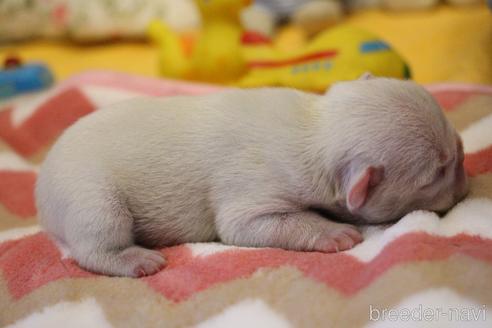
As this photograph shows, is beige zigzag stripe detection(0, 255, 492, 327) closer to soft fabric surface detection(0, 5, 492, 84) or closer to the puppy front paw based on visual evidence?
the puppy front paw

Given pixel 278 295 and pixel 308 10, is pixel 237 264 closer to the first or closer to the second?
pixel 278 295

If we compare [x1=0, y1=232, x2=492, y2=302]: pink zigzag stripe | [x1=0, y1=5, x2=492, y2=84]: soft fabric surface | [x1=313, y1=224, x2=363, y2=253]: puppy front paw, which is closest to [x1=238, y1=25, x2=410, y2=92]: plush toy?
[x1=0, y1=5, x2=492, y2=84]: soft fabric surface

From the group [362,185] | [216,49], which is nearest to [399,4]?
[216,49]

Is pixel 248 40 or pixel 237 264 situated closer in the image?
pixel 237 264

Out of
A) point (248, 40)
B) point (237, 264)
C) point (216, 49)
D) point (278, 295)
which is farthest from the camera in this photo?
point (248, 40)

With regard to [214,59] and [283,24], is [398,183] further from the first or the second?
[283,24]

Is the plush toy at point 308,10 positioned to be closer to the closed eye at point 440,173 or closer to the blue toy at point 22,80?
the blue toy at point 22,80

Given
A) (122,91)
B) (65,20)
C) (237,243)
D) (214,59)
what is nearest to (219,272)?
(237,243)

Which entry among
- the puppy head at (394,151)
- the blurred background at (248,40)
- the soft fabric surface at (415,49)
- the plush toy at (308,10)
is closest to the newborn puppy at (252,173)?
the puppy head at (394,151)
